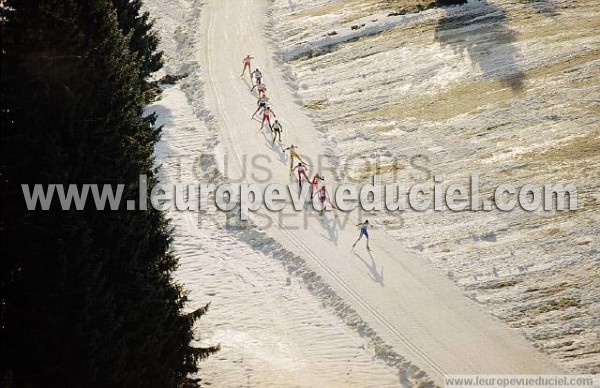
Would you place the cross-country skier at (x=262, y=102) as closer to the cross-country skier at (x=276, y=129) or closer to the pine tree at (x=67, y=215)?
the cross-country skier at (x=276, y=129)

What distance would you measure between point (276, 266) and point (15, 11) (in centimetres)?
1714

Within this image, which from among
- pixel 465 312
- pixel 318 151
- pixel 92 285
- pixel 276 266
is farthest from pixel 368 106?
pixel 92 285

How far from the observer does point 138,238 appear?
15.4m

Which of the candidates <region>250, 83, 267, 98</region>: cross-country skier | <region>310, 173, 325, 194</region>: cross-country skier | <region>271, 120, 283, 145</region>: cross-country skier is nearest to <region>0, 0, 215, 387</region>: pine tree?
<region>310, 173, 325, 194</region>: cross-country skier

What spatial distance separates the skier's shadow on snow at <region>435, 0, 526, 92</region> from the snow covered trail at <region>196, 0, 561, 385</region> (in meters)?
13.3

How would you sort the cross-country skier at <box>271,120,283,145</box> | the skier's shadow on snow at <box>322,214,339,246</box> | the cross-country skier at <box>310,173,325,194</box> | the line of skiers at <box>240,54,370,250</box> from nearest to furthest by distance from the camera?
the skier's shadow on snow at <box>322,214,339,246</box> → the line of skiers at <box>240,54,370,250</box> → the cross-country skier at <box>310,173,325,194</box> → the cross-country skier at <box>271,120,283,145</box>

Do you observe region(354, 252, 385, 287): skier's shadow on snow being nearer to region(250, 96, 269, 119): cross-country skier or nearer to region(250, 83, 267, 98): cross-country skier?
region(250, 96, 269, 119): cross-country skier

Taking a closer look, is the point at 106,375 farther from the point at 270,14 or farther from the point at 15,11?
the point at 270,14

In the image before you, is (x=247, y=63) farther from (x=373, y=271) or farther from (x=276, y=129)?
(x=373, y=271)

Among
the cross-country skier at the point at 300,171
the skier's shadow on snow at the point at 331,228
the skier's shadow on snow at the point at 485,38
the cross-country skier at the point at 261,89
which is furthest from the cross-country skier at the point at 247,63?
the skier's shadow on snow at the point at 331,228

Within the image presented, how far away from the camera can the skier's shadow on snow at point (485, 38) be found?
138 ft

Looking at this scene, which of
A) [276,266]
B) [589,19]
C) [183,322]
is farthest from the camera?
[589,19]

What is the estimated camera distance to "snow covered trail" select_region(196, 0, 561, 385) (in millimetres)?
21969

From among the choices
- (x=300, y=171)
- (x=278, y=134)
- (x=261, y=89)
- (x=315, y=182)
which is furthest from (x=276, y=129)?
(x=315, y=182)
